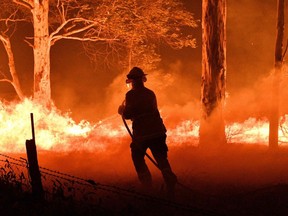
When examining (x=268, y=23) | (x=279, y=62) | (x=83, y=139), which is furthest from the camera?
(x=268, y=23)

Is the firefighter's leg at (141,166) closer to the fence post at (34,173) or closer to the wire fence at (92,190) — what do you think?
the wire fence at (92,190)

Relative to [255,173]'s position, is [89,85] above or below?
above

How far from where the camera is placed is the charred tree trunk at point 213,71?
11438 mm

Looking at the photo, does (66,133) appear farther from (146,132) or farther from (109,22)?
(146,132)

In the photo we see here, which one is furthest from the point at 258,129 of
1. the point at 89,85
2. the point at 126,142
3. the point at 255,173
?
the point at 89,85

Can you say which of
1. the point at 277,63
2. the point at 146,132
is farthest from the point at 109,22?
the point at 146,132

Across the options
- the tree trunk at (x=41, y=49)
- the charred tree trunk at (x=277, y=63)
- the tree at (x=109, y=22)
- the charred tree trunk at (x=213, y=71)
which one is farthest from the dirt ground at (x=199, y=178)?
the tree at (x=109, y=22)

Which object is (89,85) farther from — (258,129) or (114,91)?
(258,129)

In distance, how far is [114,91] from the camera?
21969 millimetres

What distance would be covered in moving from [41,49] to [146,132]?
1044cm

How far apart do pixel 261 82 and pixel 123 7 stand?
7.80 m

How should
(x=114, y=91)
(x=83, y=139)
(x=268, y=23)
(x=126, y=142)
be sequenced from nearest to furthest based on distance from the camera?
(x=126, y=142) < (x=83, y=139) < (x=268, y=23) < (x=114, y=91)

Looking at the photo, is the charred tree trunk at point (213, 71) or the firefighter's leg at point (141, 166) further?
the charred tree trunk at point (213, 71)

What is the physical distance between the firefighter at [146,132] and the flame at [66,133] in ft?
18.5
